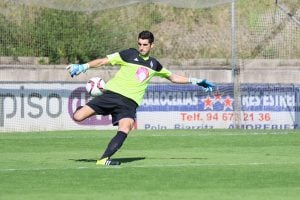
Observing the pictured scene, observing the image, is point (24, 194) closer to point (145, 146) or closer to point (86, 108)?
point (86, 108)

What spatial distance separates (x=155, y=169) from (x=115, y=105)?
1.53m

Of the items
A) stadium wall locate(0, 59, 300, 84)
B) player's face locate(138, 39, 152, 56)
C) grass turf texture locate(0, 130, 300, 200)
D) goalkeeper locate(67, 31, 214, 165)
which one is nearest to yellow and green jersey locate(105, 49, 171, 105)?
goalkeeper locate(67, 31, 214, 165)

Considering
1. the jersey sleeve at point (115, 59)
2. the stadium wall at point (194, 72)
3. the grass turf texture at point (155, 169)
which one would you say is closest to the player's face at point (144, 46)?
the jersey sleeve at point (115, 59)

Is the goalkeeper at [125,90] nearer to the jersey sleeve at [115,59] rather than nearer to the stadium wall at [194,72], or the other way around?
the jersey sleeve at [115,59]

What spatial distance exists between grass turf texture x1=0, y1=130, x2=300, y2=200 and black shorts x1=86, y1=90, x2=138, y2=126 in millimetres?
827

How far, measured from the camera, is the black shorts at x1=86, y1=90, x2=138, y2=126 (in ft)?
48.6

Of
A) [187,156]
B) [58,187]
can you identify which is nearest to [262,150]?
[187,156]

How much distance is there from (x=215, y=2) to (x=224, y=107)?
3204 mm

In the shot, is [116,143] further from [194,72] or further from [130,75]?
[194,72]

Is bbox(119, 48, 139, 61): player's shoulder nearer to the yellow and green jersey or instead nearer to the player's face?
the yellow and green jersey

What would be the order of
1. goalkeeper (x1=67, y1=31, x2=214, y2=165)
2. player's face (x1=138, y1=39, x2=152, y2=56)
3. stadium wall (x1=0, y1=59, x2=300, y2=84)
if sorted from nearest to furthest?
player's face (x1=138, y1=39, x2=152, y2=56), goalkeeper (x1=67, y1=31, x2=214, y2=165), stadium wall (x1=0, y1=59, x2=300, y2=84)

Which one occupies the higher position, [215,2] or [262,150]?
[215,2]

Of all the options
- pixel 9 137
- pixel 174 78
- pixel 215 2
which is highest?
pixel 215 2

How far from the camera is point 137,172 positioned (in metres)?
13.2
